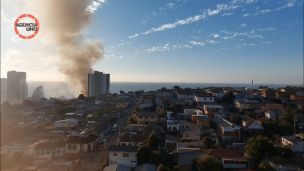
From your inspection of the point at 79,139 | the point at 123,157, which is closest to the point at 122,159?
the point at 123,157

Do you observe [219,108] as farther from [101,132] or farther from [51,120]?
[51,120]

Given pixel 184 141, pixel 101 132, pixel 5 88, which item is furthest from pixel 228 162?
pixel 5 88

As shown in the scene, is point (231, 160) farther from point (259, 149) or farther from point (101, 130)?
point (101, 130)

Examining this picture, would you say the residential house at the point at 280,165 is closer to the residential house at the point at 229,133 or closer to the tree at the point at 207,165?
the tree at the point at 207,165

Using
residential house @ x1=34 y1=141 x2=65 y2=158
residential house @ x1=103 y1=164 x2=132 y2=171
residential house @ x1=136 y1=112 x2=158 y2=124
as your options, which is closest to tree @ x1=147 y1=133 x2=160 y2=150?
residential house @ x1=103 y1=164 x2=132 y2=171

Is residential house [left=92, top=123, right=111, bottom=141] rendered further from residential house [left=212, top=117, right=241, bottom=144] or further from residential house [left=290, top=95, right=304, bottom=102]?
residential house [left=290, top=95, right=304, bottom=102]
